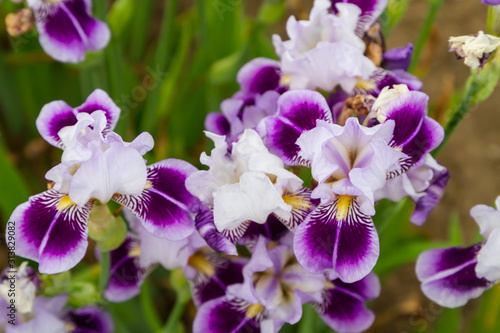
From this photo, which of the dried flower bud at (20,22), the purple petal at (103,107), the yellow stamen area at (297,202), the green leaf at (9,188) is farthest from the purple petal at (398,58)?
the green leaf at (9,188)

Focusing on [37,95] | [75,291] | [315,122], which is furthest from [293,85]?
[37,95]

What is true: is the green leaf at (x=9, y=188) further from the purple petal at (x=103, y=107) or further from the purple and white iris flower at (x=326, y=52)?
the purple and white iris flower at (x=326, y=52)

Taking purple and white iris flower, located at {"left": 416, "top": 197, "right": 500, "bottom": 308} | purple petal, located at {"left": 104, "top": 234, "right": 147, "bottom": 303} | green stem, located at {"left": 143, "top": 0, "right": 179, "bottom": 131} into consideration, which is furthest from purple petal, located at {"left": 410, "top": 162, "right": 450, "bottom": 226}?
green stem, located at {"left": 143, "top": 0, "right": 179, "bottom": 131}

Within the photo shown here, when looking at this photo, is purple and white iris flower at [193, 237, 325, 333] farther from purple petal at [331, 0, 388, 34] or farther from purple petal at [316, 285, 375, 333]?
purple petal at [331, 0, 388, 34]

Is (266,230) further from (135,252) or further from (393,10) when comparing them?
(393,10)

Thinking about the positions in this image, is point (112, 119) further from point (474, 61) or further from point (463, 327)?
point (463, 327)
